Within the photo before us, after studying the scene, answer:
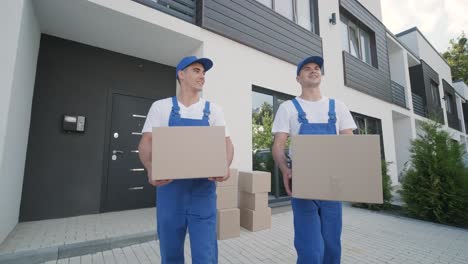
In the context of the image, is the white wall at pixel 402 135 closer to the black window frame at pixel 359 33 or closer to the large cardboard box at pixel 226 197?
the black window frame at pixel 359 33

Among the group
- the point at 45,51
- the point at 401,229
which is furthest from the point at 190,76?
the point at 401,229

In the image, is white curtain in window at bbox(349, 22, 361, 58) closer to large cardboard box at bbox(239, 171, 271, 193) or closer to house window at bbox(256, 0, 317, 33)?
house window at bbox(256, 0, 317, 33)

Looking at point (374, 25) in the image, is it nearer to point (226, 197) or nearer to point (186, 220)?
point (226, 197)

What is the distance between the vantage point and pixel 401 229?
3900 mm

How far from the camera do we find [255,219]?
11.9ft

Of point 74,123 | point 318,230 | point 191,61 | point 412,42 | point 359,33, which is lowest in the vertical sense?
point 318,230

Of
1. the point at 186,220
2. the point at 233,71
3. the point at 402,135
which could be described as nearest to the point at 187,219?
the point at 186,220

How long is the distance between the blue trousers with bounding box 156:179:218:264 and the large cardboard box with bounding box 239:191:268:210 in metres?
2.24

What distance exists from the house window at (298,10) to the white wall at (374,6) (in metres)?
3.87

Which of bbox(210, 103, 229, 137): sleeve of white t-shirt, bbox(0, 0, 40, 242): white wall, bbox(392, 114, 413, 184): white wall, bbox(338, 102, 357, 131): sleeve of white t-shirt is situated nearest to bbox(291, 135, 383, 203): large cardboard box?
bbox(338, 102, 357, 131): sleeve of white t-shirt

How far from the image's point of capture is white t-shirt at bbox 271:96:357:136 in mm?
1688

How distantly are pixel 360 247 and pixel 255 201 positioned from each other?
5.16ft

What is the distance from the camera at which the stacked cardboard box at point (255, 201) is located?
143 inches

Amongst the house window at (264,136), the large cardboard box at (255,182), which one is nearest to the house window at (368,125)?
the house window at (264,136)
